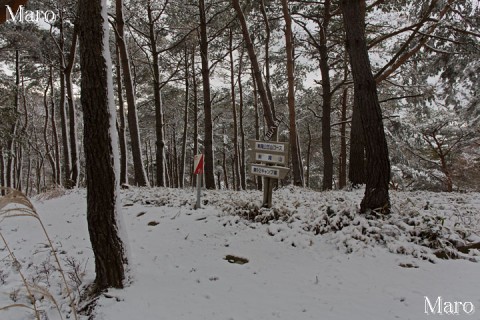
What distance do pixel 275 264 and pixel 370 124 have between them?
2.95m

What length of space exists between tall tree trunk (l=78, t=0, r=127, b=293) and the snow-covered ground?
483 millimetres

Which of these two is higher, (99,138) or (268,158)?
(99,138)

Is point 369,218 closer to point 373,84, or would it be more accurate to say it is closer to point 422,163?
point 373,84

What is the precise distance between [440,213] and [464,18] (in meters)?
6.28

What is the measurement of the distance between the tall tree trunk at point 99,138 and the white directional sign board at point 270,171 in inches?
128

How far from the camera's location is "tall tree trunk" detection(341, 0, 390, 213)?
5227 mm

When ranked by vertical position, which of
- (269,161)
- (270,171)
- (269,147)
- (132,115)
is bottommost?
(270,171)

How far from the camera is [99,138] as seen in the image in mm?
3766

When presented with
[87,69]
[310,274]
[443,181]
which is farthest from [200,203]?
[443,181]

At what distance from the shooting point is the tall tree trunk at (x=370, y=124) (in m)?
5.23

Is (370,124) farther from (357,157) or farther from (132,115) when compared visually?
(132,115)

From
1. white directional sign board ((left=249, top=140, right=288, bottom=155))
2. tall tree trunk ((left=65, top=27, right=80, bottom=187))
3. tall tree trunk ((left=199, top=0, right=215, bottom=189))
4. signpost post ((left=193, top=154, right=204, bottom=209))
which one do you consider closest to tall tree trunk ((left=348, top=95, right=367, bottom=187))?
white directional sign board ((left=249, top=140, right=288, bottom=155))

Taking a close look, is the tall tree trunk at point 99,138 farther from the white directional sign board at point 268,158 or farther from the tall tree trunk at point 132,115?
the tall tree trunk at point 132,115

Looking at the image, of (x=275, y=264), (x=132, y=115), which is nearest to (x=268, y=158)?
(x=275, y=264)
